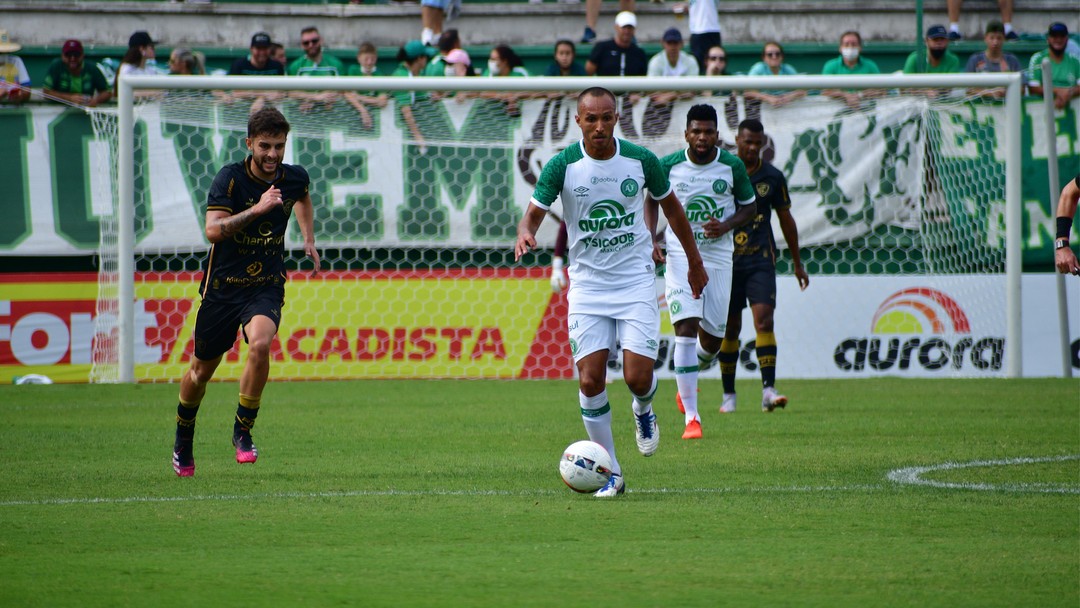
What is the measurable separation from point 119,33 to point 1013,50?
13.2m

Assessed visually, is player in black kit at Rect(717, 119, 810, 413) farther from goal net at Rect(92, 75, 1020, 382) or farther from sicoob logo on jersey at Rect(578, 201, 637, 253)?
sicoob logo on jersey at Rect(578, 201, 637, 253)

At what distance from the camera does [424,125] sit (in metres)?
16.4

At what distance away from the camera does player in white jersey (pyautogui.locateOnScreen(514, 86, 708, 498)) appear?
24.2 feet

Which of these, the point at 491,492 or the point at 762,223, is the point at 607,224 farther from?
the point at 762,223

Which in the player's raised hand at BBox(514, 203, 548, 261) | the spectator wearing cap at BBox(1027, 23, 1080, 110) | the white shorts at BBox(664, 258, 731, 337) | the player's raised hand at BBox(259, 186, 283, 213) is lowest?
the white shorts at BBox(664, 258, 731, 337)

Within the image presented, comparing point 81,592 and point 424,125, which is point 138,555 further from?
point 424,125

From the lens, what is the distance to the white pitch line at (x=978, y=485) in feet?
24.0

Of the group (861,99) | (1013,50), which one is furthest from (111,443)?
(1013,50)

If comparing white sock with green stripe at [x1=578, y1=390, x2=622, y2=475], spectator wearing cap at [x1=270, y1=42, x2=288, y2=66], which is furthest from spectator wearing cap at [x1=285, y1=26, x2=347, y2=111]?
white sock with green stripe at [x1=578, y1=390, x2=622, y2=475]

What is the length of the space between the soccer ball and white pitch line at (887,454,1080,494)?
68.1 inches

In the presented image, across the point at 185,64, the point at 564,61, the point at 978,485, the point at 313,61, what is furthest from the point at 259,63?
the point at 978,485

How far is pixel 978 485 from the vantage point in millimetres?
7461

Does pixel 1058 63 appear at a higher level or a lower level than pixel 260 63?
lower

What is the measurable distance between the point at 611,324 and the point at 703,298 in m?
3.42
